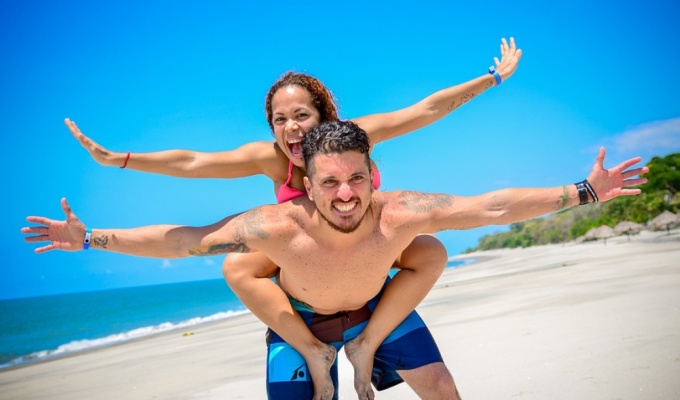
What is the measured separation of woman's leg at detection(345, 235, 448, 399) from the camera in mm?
3727

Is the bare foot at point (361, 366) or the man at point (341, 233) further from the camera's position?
the bare foot at point (361, 366)

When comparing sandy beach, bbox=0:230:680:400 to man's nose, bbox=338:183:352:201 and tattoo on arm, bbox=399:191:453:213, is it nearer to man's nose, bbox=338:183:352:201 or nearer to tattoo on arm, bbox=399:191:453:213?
tattoo on arm, bbox=399:191:453:213

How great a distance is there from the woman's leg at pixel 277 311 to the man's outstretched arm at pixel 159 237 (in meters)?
0.55

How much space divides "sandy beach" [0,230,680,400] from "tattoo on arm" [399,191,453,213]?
2.51 m

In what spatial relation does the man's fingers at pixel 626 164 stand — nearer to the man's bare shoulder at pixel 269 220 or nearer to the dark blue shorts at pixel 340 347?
the dark blue shorts at pixel 340 347

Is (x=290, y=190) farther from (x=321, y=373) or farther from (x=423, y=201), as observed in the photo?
(x=321, y=373)

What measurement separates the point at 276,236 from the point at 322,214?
338mm

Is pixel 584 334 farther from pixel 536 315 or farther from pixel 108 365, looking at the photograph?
pixel 108 365

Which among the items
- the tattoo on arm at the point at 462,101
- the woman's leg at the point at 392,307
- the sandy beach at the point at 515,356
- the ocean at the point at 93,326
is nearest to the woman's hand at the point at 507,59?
the tattoo on arm at the point at 462,101

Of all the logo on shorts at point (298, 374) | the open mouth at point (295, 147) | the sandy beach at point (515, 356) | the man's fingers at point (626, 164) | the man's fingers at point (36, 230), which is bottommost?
the sandy beach at point (515, 356)

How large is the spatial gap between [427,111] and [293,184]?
1.40 meters

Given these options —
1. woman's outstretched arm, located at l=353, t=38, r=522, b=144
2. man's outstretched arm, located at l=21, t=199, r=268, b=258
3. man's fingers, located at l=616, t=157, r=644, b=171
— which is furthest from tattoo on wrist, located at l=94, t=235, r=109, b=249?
man's fingers, located at l=616, t=157, r=644, b=171

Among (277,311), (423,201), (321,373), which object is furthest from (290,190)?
(321,373)

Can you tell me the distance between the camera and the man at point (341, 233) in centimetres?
321
